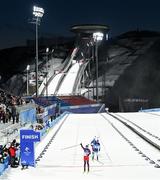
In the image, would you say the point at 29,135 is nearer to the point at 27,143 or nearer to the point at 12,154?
the point at 27,143

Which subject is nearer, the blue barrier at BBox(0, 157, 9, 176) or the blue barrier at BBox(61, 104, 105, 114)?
the blue barrier at BBox(0, 157, 9, 176)

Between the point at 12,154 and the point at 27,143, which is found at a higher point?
the point at 27,143

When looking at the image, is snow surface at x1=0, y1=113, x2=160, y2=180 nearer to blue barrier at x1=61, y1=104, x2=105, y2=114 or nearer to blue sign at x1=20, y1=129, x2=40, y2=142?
blue sign at x1=20, y1=129, x2=40, y2=142

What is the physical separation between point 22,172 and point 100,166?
303cm

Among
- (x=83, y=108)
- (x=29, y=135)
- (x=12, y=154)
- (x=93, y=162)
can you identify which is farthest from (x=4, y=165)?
(x=83, y=108)

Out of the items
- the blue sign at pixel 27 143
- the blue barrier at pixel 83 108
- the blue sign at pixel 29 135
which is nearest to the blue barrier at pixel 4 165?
the blue sign at pixel 27 143

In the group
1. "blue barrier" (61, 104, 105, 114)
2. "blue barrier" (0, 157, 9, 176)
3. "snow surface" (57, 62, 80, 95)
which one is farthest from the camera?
"snow surface" (57, 62, 80, 95)

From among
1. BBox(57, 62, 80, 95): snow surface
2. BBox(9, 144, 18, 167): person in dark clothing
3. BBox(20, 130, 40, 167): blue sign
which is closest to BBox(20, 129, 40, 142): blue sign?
BBox(20, 130, 40, 167): blue sign

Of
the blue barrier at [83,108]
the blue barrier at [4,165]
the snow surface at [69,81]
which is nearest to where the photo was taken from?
the blue barrier at [4,165]

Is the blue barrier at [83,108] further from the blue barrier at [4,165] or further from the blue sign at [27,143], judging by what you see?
the blue sign at [27,143]

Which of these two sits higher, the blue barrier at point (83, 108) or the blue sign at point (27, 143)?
the blue sign at point (27, 143)

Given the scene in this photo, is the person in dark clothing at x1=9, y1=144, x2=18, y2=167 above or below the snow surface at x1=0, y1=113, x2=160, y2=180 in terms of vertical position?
above

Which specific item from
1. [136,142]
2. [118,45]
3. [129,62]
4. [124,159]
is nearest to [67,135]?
[136,142]

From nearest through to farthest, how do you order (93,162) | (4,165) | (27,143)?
(4,165)
(27,143)
(93,162)
